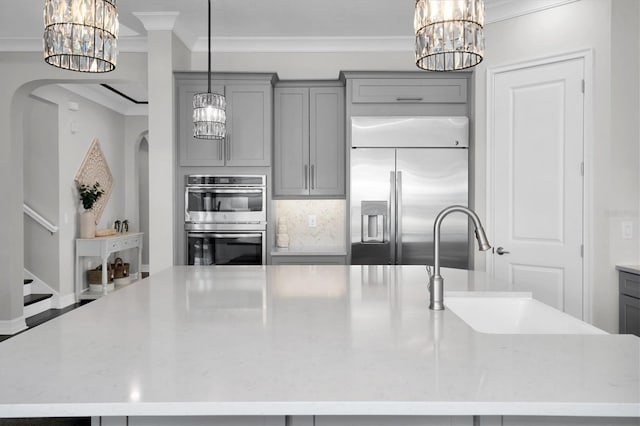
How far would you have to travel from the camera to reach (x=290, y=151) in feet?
14.1

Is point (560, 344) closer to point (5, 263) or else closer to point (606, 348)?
point (606, 348)

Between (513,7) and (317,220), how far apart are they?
2478 millimetres

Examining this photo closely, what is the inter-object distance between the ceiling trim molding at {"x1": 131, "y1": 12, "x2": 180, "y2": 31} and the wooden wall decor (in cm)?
296

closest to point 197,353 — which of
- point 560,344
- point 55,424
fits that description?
point 560,344

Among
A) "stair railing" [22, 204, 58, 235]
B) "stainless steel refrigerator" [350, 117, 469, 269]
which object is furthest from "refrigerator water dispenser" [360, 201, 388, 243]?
"stair railing" [22, 204, 58, 235]

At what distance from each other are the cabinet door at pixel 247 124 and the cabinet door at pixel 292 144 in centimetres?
17

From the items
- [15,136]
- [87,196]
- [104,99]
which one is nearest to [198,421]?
[15,136]

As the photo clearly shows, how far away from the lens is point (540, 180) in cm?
359

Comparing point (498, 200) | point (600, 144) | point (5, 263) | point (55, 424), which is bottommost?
point (55, 424)

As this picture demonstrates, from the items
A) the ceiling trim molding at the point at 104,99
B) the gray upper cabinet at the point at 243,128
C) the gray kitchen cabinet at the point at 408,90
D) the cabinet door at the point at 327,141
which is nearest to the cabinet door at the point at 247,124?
the gray upper cabinet at the point at 243,128

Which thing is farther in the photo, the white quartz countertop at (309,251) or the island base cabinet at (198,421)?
the white quartz countertop at (309,251)

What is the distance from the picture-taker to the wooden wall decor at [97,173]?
246 inches

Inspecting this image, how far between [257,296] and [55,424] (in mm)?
1839

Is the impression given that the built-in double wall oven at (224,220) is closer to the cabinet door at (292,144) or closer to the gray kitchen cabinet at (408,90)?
the cabinet door at (292,144)
